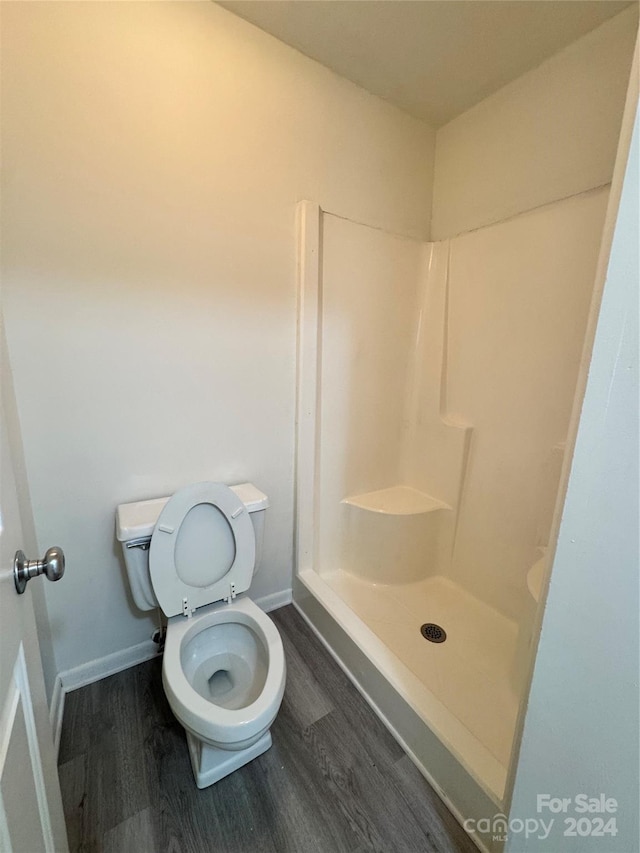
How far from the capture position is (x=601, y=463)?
536 millimetres

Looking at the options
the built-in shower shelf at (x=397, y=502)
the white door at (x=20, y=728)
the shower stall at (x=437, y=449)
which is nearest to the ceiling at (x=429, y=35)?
the shower stall at (x=437, y=449)

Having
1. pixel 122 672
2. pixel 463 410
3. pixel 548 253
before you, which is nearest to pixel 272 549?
pixel 122 672

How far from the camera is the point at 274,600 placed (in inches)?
67.6

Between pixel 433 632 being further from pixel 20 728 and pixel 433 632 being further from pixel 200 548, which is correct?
pixel 20 728

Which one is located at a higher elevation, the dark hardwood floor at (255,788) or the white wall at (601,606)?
the white wall at (601,606)

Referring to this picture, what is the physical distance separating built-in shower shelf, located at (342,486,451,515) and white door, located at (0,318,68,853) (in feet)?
4.38

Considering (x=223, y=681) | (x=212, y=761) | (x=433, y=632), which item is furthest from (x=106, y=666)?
(x=433, y=632)

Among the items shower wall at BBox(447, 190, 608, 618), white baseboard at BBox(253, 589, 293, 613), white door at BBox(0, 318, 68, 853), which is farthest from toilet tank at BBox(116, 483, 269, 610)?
shower wall at BBox(447, 190, 608, 618)

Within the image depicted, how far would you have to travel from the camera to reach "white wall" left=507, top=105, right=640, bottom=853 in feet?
1.64

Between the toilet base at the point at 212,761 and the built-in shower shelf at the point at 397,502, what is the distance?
1021 millimetres

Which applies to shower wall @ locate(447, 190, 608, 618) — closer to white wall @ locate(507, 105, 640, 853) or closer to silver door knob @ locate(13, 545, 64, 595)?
white wall @ locate(507, 105, 640, 853)

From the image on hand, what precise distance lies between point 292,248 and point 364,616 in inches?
66.1

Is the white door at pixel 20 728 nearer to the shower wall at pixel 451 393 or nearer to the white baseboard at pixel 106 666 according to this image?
the white baseboard at pixel 106 666

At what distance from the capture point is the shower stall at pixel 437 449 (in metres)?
1.25
